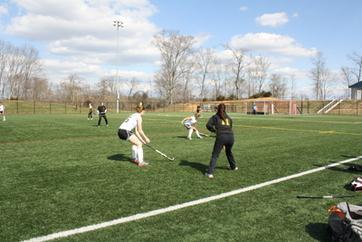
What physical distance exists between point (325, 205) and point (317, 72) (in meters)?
102

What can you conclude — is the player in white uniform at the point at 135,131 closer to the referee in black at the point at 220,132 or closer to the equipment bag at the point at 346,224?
the referee in black at the point at 220,132

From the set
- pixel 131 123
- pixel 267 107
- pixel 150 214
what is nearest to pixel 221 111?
pixel 131 123

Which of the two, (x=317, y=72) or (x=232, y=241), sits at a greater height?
(x=317, y=72)

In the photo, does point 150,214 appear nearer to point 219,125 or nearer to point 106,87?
point 219,125

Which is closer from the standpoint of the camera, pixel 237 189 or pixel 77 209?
pixel 77 209

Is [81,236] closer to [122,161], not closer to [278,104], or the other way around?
[122,161]

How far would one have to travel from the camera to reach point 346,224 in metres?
4.65

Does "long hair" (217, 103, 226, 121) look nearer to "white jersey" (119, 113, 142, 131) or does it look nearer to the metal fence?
"white jersey" (119, 113, 142, 131)

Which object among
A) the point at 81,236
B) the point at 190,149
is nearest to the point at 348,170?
the point at 190,149

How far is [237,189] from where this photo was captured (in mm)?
7508

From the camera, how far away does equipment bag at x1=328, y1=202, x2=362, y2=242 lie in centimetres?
445

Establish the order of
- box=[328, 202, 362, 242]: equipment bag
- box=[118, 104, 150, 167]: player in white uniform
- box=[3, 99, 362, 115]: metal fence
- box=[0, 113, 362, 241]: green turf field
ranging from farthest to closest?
box=[3, 99, 362, 115]: metal fence
box=[118, 104, 150, 167]: player in white uniform
box=[0, 113, 362, 241]: green turf field
box=[328, 202, 362, 242]: equipment bag

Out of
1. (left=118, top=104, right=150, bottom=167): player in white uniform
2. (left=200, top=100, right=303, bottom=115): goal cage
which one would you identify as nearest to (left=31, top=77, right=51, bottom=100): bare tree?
(left=200, top=100, right=303, bottom=115): goal cage

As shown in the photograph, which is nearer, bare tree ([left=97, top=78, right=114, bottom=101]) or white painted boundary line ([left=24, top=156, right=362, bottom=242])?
white painted boundary line ([left=24, top=156, right=362, bottom=242])
